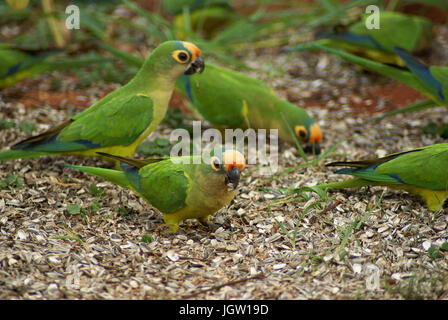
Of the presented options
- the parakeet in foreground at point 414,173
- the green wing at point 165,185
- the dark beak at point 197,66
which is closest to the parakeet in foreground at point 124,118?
the dark beak at point 197,66

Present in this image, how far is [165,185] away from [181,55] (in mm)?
1203

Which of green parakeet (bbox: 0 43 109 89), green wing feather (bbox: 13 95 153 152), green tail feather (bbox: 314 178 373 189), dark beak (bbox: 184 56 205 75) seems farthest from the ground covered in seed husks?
dark beak (bbox: 184 56 205 75)

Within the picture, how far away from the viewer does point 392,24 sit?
18.1ft

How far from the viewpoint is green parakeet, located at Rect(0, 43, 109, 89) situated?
15.4ft

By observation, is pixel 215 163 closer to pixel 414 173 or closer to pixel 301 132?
pixel 414 173

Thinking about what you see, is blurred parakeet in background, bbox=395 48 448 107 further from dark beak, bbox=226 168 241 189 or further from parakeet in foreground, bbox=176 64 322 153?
dark beak, bbox=226 168 241 189

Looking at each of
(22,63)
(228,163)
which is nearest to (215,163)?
(228,163)

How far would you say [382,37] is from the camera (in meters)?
5.39

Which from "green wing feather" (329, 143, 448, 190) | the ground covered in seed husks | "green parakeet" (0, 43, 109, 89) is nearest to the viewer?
the ground covered in seed husks

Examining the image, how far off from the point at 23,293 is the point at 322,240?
1888mm

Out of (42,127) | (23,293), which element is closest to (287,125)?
(42,127)

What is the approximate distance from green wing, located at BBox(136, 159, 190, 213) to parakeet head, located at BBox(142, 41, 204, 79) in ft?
3.09

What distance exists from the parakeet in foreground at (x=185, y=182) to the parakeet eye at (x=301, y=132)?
5.18 ft

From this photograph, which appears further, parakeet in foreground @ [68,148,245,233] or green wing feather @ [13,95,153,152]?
green wing feather @ [13,95,153,152]
